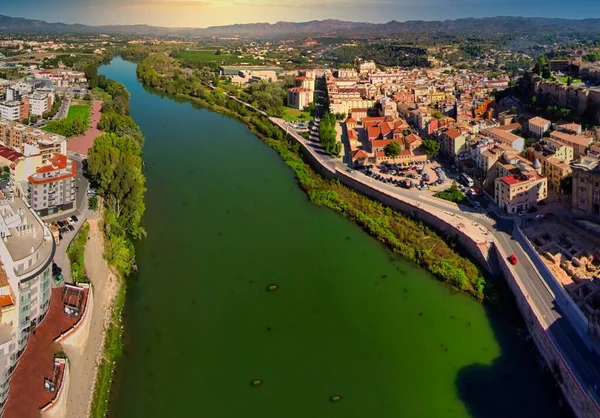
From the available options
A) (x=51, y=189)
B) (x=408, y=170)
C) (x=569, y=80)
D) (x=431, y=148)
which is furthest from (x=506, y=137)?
(x=51, y=189)

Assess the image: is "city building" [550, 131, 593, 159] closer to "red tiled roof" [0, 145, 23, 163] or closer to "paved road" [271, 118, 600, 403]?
"paved road" [271, 118, 600, 403]

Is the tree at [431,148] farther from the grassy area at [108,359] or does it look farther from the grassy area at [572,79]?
the grassy area at [108,359]

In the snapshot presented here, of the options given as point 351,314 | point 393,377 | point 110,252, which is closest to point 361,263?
point 351,314

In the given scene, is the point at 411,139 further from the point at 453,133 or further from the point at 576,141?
the point at 576,141

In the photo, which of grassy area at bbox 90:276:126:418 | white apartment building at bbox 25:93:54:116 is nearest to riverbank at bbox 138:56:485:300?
grassy area at bbox 90:276:126:418

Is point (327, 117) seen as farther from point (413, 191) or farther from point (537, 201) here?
point (537, 201)

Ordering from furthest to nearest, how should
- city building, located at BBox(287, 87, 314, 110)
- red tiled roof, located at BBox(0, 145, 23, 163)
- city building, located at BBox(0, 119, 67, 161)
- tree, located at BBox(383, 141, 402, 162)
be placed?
city building, located at BBox(287, 87, 314, 110) → tree, located at BBox(383, 141, 402, 162) → city building, located at BBox(0, 119, 67, 161) → red tiled roof, located at BBox(0, 145, 23, 163)

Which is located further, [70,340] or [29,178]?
[29,178]
